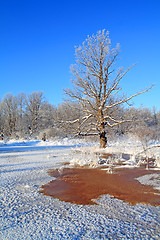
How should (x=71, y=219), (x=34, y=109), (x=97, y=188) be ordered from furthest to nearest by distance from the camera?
(x=34, y=109), (x=97, y=188), (x=71, y=219)

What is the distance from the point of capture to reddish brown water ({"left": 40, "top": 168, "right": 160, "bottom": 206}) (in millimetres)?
3898

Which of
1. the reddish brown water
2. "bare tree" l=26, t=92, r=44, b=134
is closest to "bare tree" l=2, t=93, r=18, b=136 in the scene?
"bare tree" l=26, t=92, r=44, b=134

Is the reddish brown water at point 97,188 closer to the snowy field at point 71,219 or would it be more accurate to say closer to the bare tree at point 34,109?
the snowy field at point 71,219

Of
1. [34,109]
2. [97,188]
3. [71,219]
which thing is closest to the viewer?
[71,219]

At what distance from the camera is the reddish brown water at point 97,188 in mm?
3898

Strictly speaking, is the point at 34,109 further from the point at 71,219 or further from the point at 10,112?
the point at 71,219

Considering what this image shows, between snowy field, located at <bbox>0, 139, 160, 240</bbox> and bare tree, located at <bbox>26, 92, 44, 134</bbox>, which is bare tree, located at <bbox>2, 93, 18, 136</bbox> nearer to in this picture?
bare tree, located at <bbox>26, 92, 44, 134</bbox>

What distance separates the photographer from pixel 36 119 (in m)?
41.6

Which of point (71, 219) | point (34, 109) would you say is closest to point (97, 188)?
point (71, 219)

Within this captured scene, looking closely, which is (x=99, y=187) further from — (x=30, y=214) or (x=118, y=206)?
(x=30, y=214)

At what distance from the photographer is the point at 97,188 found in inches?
184

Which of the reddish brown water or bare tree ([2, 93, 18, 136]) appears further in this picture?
bare tree ([2, 93, 18, 136])

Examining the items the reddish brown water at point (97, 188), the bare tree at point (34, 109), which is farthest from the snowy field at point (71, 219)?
the bare tree at point (34, 109)

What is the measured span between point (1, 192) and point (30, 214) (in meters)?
1.49
